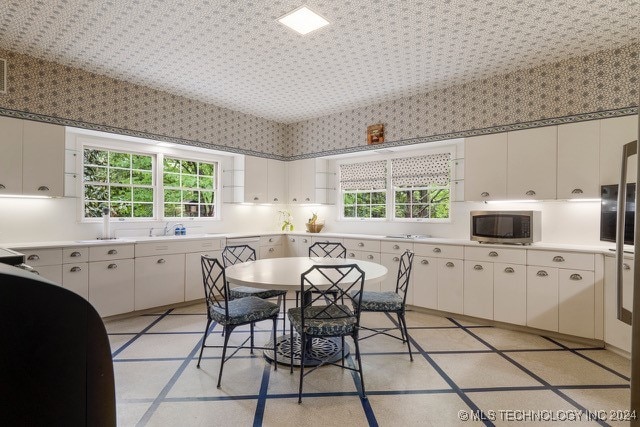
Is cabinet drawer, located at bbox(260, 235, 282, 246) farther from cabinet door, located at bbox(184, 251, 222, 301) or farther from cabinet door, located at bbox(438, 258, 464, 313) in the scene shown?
cabinet door, located at bbox(438, 258, 464, 313)

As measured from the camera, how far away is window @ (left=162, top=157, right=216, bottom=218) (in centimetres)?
Result: 511

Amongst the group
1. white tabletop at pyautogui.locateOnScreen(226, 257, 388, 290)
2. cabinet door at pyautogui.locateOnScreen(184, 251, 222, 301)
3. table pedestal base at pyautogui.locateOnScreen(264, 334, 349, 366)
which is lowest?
table pedestal base at pyautogui.locateOnScreen(264, 334, 349, 366)

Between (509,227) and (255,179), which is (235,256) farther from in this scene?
(509,227)

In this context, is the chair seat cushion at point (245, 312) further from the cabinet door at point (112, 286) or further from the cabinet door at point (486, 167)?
the cabinet door at point (486, 167)

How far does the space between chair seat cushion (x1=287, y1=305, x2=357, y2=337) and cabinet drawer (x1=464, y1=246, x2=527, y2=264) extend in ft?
6.70

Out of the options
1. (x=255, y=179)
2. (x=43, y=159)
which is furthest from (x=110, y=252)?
(x=255, y=179)

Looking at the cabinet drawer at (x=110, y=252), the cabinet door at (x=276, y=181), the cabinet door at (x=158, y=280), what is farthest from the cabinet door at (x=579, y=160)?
the cabinet drawer at (x=110, y=252)

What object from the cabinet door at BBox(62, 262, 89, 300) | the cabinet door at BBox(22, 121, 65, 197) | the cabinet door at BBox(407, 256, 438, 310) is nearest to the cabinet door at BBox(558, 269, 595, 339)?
the cabinet door at BBox(407, 256, 438, 310)

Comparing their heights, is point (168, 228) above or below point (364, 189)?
below

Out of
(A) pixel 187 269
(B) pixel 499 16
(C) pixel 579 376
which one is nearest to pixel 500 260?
(C) pixel 579 376

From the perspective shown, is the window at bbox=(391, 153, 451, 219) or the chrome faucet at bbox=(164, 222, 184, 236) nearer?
the window at bbox=(391, 153, 451, 219)

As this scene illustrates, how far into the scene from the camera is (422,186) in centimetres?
507

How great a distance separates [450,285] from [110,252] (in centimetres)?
403

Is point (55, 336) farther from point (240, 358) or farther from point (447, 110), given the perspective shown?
point (447, 110)
